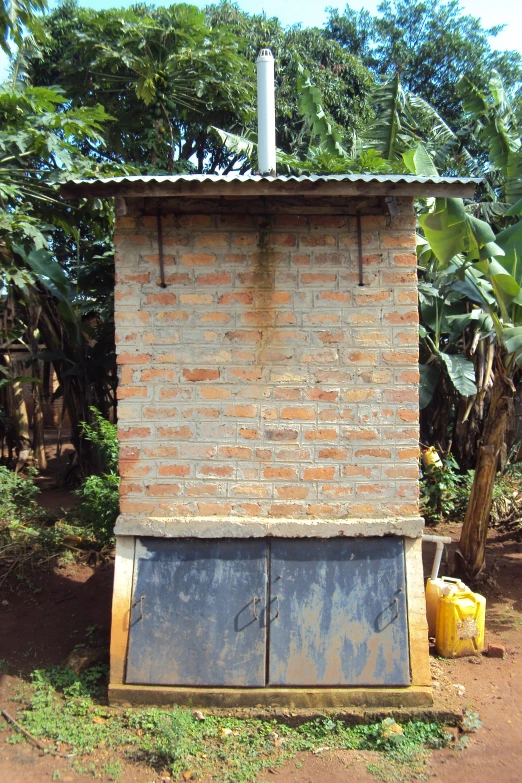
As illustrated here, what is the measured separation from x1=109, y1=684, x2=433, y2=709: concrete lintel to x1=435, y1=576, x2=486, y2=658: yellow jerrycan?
2.45 feet

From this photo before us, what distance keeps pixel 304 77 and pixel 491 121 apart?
248 centimetres

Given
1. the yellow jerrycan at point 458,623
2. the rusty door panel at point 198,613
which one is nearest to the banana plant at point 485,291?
the yellow jerrycan at point 458,623

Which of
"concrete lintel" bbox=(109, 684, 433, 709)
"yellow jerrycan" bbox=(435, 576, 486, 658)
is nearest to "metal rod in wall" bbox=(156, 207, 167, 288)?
"concrete lintel" bbox=(109, 684, 433, 709)

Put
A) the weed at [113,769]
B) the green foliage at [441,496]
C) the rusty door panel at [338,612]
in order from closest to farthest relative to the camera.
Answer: the weed at [113,769] → the rusty door panel at [338,612] → the green foliage at [441,496]

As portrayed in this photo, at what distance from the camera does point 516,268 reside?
14.4 feet

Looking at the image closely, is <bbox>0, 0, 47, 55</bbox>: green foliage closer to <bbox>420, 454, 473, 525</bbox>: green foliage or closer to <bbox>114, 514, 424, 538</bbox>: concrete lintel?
<bbox>114, 514, 424, 538</bbox>: concrete lintel

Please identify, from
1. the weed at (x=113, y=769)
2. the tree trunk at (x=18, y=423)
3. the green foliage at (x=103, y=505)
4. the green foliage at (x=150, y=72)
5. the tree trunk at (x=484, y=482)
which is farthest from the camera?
the green foliage at (x=150, y=72)

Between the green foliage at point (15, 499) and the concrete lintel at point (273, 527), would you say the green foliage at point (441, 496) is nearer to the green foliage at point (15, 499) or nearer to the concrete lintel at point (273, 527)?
the concrete lintel at point (273, 527)

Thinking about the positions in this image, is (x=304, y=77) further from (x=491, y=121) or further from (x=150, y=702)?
(x=150, y=702)

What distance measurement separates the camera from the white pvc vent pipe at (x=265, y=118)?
13.3 ft

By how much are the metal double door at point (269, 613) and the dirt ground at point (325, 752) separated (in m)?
0.46

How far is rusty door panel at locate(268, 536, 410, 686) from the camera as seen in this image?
3.58m

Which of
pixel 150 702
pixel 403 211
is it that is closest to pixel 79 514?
pixel 150 702

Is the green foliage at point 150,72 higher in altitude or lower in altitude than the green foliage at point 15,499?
higher
